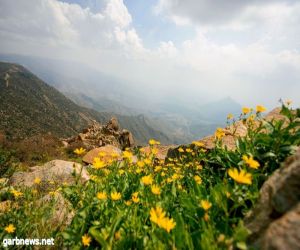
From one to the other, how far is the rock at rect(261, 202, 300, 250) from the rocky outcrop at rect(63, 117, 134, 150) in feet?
86.6

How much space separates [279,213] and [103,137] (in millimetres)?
29782

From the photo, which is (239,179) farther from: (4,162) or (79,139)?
(79,139)

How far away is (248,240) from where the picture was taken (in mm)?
2521

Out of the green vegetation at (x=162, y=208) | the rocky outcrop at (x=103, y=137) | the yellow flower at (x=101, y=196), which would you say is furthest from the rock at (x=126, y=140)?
Result: the yellow flower at (x=101, y=196)

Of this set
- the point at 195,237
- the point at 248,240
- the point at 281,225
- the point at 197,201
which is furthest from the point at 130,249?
the point at 281,225

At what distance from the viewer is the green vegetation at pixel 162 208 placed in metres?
2.83

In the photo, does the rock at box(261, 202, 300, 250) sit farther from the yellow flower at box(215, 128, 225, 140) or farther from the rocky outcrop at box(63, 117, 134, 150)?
the rocky outcrop at box(63, 117, 134, 150)

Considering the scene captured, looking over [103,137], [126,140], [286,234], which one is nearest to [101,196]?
[286,234]

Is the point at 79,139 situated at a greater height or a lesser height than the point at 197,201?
lesser

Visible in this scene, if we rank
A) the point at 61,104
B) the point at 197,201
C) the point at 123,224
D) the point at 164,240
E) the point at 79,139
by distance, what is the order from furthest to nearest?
1. the point at 61,104
2. the point at 79,139
3. the point at 197,201
4. the point at 123,224
5. the point at 164,240

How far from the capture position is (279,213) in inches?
96.3

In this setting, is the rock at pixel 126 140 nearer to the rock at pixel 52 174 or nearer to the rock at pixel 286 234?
the rock at pixel 52 174

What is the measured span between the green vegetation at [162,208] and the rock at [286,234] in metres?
0.29

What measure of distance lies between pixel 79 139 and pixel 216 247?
94.4 ft
